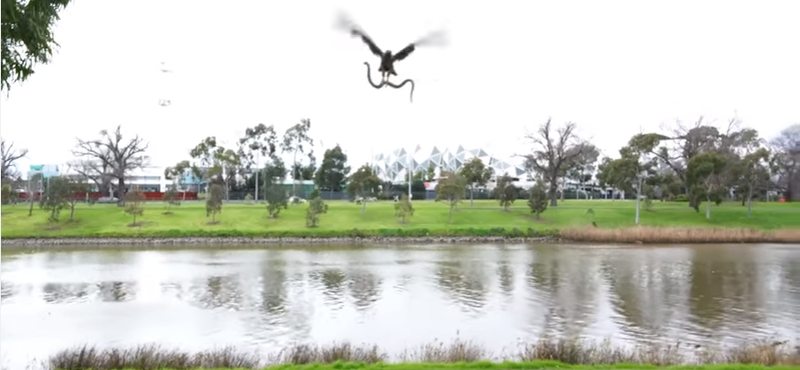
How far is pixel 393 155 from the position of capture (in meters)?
77.4

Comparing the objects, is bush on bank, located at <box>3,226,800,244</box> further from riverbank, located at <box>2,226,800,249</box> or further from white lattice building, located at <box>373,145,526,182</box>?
white lattice building, located at <box>373,145,526,182</box>

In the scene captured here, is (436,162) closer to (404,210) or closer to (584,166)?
(584,166)

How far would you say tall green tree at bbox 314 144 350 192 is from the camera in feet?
165

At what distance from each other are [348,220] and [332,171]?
65.1 feet

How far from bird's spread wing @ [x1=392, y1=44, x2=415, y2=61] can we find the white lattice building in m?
60.5

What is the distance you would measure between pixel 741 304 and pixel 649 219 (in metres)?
20.9

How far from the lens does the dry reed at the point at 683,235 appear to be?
26.8 metres

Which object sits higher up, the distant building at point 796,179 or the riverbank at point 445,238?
the distant building at point 796,179

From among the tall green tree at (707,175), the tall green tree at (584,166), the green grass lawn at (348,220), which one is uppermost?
the tall green tree at (584,166)

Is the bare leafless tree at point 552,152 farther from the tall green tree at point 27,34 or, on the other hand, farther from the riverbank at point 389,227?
the tall green tree at point 27,34

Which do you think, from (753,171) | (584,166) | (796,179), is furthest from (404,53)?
(584,166)

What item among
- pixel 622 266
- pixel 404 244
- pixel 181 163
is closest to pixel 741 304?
pixel 622 266

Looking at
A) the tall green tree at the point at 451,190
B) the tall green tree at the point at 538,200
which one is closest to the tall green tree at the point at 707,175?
the tall green tree at the point at 538,200

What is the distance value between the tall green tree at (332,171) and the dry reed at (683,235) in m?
25.3
